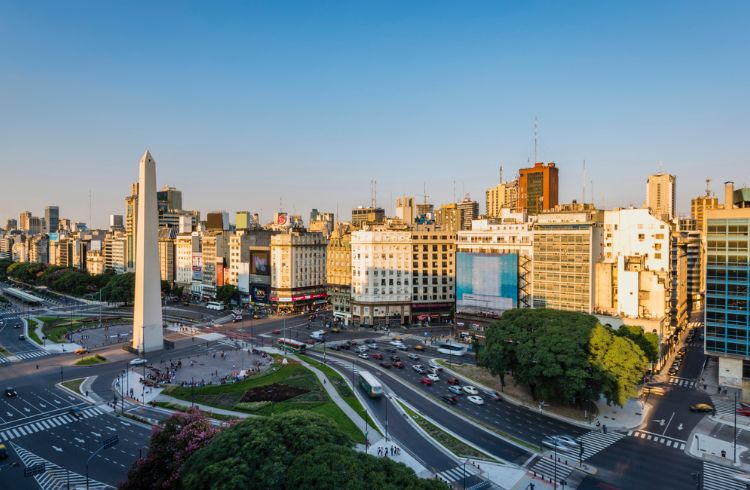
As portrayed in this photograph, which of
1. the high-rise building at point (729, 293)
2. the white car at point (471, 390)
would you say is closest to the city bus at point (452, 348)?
the white car at point (471, 390)

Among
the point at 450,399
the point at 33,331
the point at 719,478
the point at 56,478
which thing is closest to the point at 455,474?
the point at 450,399

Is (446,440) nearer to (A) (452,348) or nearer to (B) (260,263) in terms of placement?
(A) (452,348)

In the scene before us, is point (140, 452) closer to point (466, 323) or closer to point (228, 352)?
point (228, 352)

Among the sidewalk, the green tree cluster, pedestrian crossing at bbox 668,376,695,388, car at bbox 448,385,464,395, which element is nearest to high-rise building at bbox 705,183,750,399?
pedestrian crossing at bbox 668,376,695,388

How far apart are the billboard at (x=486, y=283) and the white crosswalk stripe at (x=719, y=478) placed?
45.6 metres

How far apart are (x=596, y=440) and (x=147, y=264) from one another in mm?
68664

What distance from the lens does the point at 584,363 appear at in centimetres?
5078

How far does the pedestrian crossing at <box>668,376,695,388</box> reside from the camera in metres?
64.2

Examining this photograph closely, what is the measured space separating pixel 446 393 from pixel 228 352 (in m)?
40.4

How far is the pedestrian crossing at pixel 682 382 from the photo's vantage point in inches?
2527

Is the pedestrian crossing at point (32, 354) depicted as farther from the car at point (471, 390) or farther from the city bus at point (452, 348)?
the car at point (471, 390)

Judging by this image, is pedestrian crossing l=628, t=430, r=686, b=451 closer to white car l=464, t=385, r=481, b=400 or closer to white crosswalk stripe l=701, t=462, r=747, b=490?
white crosswalk stripe l=701, t=462, r=747, b=490

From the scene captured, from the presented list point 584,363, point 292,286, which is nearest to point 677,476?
point 584,363

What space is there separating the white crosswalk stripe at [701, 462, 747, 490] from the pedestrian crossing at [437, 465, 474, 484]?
18.2 m
